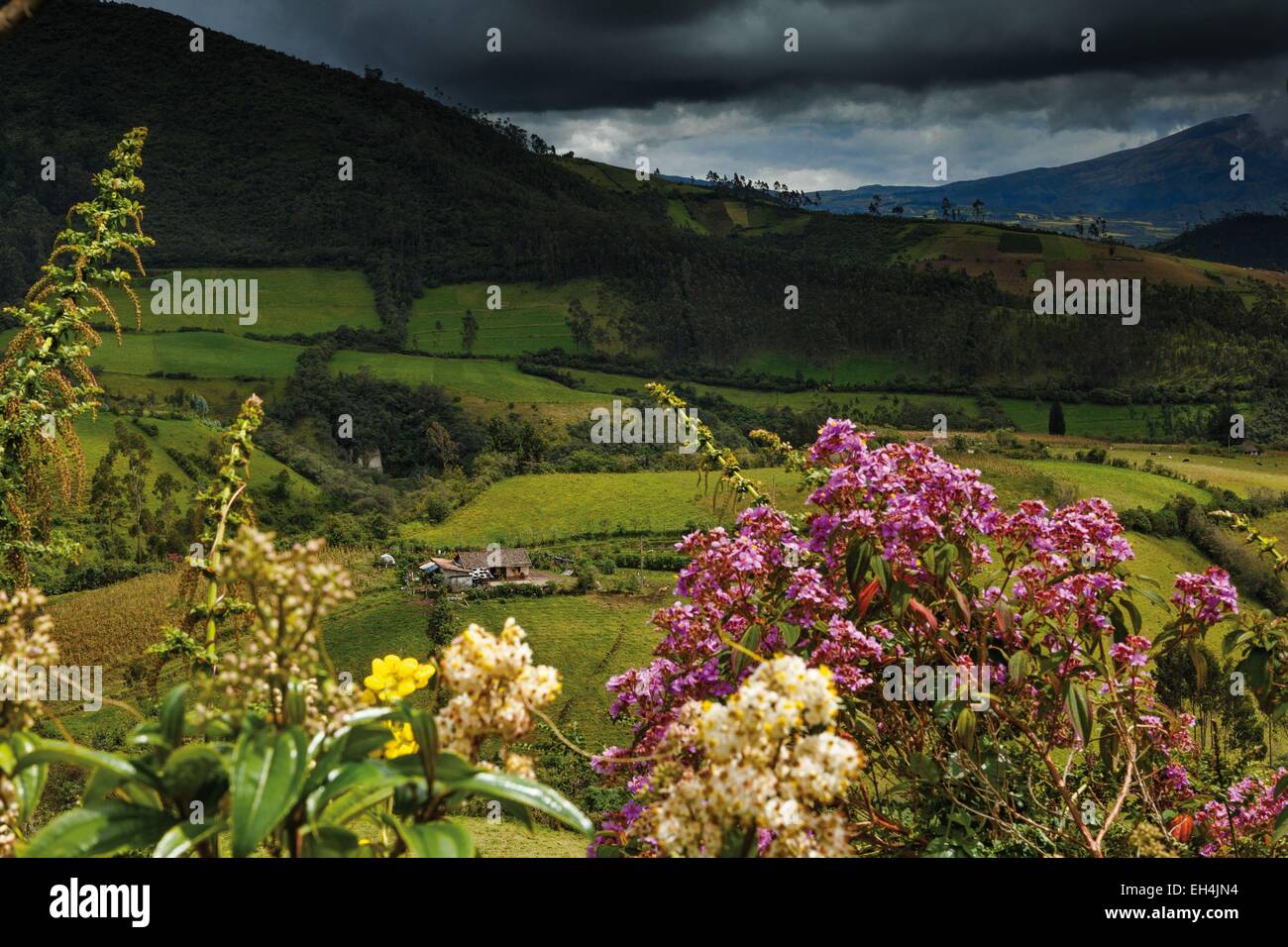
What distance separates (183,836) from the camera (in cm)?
144

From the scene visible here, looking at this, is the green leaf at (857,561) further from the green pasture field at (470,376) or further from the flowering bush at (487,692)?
the green pasture field at (470,376)

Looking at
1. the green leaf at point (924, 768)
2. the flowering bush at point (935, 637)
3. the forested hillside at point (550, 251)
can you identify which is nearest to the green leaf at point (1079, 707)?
the flowering bush at point (935, 637)

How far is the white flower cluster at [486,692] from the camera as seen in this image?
155cm

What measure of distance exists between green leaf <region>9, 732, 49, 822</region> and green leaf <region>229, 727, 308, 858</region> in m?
0.41

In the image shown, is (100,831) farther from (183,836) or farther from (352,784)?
(352,784)

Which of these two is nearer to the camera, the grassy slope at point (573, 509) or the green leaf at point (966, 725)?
the green leaf at point (966, 725)

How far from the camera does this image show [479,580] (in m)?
41.4

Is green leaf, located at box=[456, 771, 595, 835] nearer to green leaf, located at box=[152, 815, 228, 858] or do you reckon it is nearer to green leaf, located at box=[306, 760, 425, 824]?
green leaf, located at box=[306, 760, 425, 824]

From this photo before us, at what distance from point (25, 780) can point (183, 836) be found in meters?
0.35

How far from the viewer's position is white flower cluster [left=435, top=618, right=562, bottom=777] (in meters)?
1.55

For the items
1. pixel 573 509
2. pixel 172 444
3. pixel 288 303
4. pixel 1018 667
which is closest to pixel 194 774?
pixel 1018 667

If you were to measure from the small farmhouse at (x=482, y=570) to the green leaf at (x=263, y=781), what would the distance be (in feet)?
130

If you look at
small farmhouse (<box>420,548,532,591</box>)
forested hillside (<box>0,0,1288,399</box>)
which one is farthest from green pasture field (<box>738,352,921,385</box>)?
small farmhouse (<box>420,548,532,591</box>)
